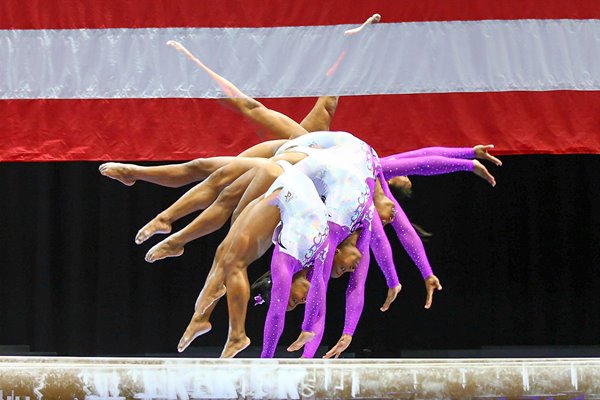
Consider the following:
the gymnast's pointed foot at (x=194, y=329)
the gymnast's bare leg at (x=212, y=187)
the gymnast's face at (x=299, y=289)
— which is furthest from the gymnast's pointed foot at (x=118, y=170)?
the gymnast's face at (x=299, y=289)

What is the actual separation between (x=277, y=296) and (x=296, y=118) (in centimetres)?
135

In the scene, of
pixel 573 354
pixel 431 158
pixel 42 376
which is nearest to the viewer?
pixel 42 376

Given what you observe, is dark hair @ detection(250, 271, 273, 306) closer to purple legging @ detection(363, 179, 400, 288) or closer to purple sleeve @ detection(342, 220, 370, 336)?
purple sleeve @ detection(342, 220, 370, 336)

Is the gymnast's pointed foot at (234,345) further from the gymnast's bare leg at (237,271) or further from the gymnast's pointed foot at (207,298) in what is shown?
the gymnast's pointed foot at (207,298)

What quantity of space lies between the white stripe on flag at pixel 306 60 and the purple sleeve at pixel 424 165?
2.37ft

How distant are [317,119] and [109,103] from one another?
40.7 inches

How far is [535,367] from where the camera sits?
1.23 metres

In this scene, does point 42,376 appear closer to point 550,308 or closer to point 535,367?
point 535,367

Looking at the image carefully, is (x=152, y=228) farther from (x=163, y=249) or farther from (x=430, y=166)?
(x=430, y=166)

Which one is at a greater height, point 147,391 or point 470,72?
point 470,72

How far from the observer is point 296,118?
13.1 feet

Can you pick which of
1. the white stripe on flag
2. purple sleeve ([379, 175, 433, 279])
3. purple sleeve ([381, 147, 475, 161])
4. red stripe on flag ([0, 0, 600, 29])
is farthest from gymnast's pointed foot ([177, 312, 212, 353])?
red stripe on flag ([0, 0, 600, 29])

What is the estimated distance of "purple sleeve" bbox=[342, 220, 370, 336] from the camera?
125 inches

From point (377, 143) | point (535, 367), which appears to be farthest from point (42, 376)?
point (377, 143)
